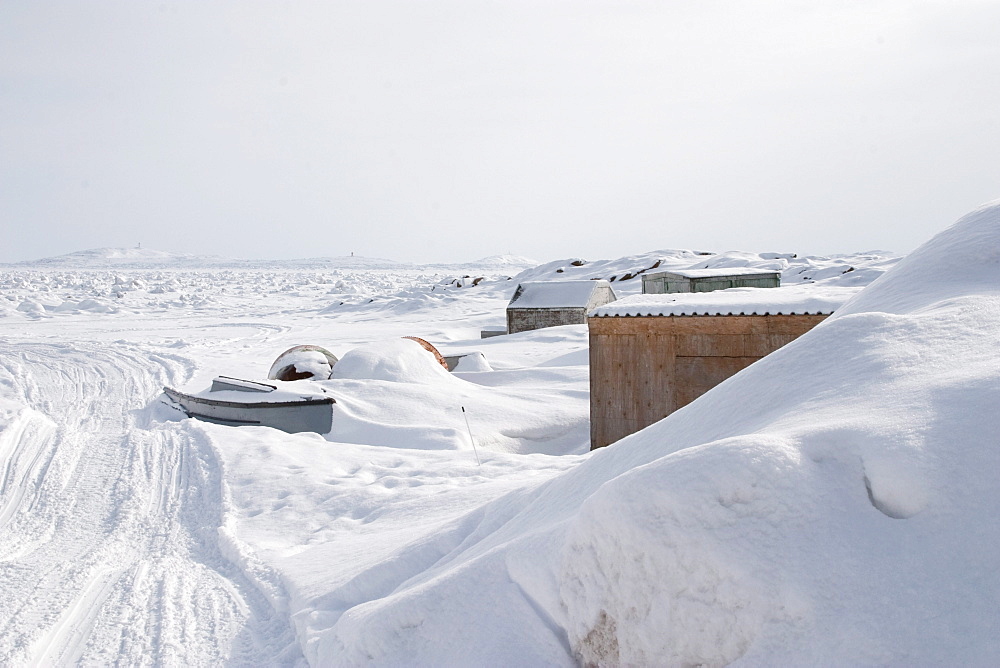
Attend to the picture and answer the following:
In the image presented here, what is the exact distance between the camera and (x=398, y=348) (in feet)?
49.5

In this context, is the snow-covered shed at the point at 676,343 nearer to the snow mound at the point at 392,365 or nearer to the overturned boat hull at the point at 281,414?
the overturned boat hull at the point at 281,414

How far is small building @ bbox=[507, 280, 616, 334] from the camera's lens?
26.1 m

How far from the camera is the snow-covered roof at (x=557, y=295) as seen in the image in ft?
86.5

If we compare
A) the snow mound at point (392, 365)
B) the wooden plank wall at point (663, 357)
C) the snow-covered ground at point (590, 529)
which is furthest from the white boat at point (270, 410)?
the wooden plank wall at point (663, 357)

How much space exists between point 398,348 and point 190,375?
19.9ft

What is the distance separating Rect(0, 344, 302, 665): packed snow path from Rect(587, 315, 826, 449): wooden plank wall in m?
5.28

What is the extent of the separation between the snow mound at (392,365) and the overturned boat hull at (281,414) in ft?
8.32

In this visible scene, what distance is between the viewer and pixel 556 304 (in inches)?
1046

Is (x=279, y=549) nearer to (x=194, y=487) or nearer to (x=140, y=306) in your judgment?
(x=194, y=487)

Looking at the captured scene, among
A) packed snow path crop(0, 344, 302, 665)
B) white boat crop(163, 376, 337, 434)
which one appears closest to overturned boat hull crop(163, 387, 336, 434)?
white boat crop(163, 376, 337, 434)

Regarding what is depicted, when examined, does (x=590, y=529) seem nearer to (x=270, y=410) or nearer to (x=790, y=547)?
(x=790, y=547)

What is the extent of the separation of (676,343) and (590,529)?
24.8 ft

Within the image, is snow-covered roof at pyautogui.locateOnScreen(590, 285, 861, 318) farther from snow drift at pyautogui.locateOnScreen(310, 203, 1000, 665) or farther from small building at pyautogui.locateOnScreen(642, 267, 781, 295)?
small building at pyautogui.locateOnScreen(642, 267, 781, 295)

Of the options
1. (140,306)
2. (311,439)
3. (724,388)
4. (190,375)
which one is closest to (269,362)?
(190,375)
